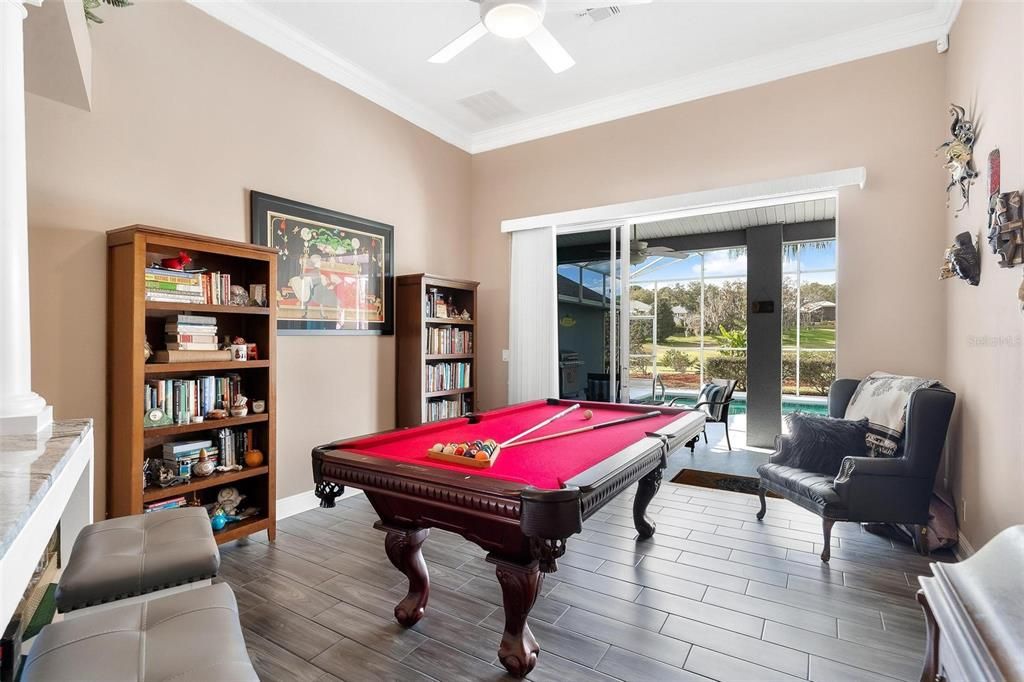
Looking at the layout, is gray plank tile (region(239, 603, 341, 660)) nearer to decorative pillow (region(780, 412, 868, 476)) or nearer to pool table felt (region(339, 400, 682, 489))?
pool table felt (region(339, 400, 682, 489))

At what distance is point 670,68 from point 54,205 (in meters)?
4.37

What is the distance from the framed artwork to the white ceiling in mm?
1183

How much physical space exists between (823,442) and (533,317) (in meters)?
2.81

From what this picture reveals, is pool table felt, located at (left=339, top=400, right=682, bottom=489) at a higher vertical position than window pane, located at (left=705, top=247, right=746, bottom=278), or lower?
lower

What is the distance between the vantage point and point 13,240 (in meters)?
1.66

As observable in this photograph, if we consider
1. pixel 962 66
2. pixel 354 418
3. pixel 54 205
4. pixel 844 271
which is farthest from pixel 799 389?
pixel 54 205

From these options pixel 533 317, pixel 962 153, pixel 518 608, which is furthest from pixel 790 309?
pixel 518 608

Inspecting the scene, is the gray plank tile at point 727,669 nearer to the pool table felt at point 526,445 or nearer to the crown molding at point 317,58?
the pool table felt at point 526,445

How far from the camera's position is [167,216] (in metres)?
2.99

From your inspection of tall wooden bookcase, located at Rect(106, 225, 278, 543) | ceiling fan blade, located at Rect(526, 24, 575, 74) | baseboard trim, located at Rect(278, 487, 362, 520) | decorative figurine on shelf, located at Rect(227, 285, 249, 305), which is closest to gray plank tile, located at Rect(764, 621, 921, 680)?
baseboard trim, located at Rect(278, 487, 362, 520)

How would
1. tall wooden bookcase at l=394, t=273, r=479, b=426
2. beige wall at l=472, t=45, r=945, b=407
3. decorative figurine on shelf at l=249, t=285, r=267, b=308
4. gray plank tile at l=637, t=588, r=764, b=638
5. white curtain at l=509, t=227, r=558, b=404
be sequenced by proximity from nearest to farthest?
gray plank tile at l=637, t=588, r=764, b=638 < decorative figurine on shelf at l=249, t=285, r=267, b=308 < beige wall at l=472, t=45, r=945, b=407 < tall wooden bookcase at l=394, t=273, r=479, b=426 < white curtain at l=509, t=227, r=558, b=404

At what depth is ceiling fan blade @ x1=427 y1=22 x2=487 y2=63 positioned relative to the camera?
272cm

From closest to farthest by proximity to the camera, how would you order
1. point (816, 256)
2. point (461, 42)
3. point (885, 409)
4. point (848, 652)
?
point (848, 652) < point (461, 42) < point (885, 409) < point (816, 256)

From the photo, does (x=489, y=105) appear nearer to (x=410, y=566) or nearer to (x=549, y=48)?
(x=549, y=48)
